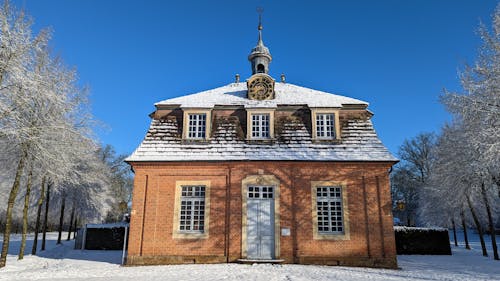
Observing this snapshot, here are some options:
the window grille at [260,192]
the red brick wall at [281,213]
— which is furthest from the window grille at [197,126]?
the window grille at [260,192]

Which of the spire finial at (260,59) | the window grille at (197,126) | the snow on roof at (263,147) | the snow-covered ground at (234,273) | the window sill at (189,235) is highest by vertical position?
the spire finial at (260,59)

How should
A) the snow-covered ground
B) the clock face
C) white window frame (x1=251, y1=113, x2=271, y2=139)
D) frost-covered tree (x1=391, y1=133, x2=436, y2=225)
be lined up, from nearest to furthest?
the snow-covered ground < white window frame (x1=251, y1=113, x2=271, y2=139) < the clock face < frost-covered tree (x1=391, y1=133, x2=436, y2=225)

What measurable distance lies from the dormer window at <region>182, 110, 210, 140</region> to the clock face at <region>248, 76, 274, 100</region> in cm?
275

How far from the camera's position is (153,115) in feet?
51.5

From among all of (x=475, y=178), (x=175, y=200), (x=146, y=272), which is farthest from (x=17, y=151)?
(x=475, y=178)

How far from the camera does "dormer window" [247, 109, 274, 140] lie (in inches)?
589

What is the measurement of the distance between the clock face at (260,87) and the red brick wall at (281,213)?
4.04 meters

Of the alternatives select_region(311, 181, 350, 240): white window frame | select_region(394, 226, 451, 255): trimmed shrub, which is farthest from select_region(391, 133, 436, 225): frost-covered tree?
select_region(311, 181, 350, 240): white window frame

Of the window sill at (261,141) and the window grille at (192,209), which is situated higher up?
the window sill at (261,141)

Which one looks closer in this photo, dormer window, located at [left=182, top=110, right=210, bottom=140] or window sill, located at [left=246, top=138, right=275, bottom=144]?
window sill, located at [left=246, top=138, right=275, bottom=144]

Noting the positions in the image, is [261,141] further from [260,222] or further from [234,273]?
[234,273]

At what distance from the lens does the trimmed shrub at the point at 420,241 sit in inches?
816

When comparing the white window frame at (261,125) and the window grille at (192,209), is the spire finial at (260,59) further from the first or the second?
the window grille at (192,209)

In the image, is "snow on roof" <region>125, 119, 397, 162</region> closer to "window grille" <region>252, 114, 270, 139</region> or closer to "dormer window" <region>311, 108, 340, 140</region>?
"dormer window" <region>311, 108, 340, 140</region>
